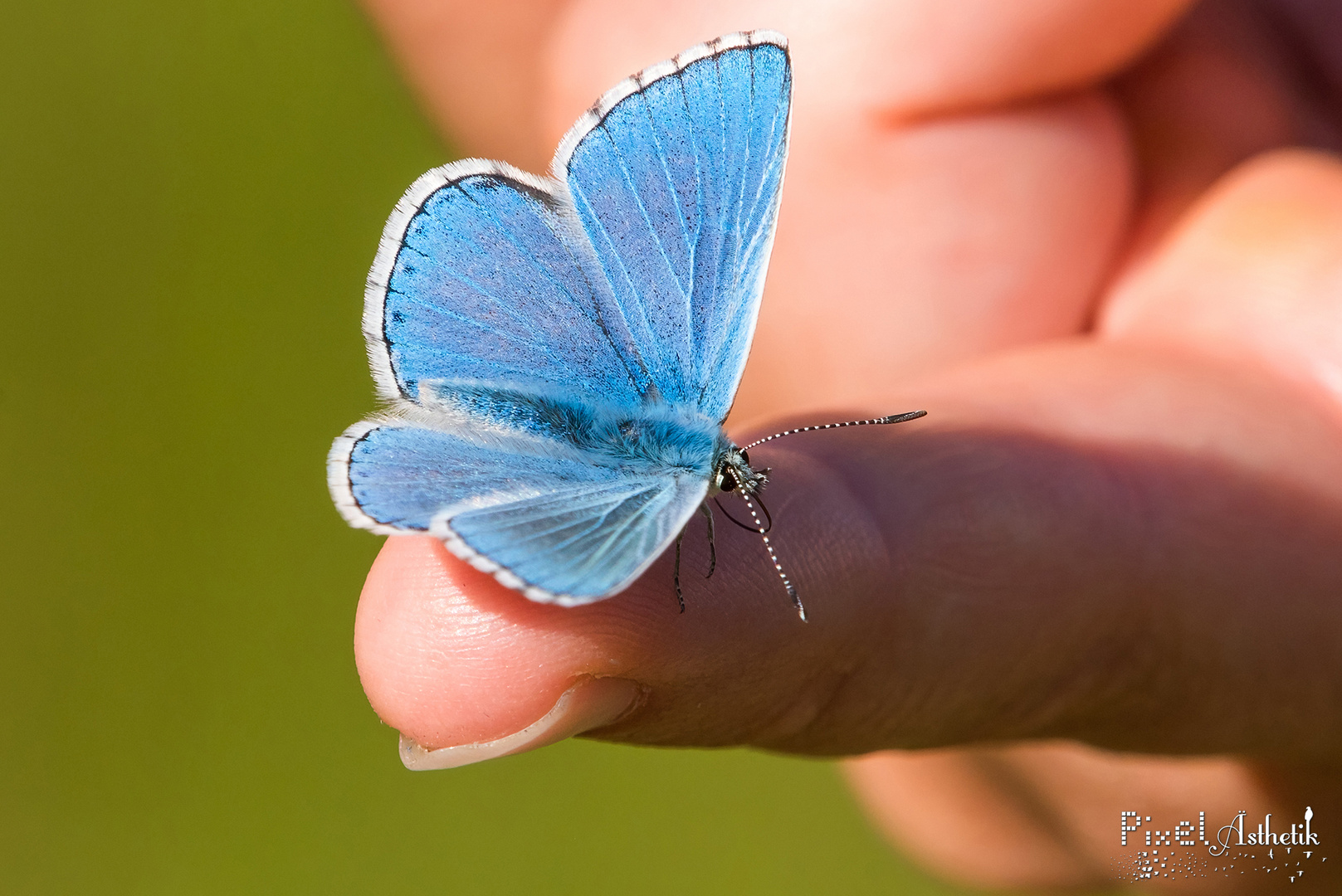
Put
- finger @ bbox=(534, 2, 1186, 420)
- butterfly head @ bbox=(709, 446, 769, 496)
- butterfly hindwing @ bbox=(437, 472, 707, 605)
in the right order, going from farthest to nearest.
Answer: finger @ bbox=(534, 2, 1186, 420)
butterfly head @ bbox=(709, 446, 769, 496)
butterfly hindwing @ bbox=(437, 472, 707, 605)

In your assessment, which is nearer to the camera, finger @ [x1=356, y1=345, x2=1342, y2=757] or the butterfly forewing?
finger @ [x1=356, y1=345, x2=1342, y2=757]

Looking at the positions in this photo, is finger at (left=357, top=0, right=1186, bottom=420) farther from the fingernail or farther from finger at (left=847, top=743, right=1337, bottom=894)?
the fingernail

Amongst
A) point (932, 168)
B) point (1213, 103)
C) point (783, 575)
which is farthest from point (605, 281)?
point (1213, 103)

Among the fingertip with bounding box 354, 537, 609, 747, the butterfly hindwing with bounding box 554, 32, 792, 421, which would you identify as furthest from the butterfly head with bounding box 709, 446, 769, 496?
the fingertip with bounding box 354, 537, 609, 747

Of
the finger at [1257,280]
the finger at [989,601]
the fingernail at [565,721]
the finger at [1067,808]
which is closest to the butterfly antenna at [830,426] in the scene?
the finger at [989,601]

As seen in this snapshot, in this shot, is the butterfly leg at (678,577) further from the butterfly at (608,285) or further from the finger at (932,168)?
the finger at (932,168)

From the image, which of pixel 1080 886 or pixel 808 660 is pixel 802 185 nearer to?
pixel 808 660

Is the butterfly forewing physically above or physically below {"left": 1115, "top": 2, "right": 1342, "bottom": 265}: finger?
above

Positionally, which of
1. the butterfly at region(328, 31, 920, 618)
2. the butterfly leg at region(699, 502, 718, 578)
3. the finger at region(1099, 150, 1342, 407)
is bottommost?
the finger at region(1099, 150, 1342, 407)
